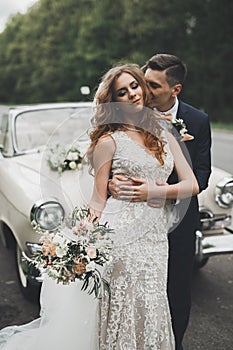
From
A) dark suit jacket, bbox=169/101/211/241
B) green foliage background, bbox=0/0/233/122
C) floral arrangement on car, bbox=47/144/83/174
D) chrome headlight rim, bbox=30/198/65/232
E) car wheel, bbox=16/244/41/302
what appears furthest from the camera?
green foliage background, bbox=0/0/233/122

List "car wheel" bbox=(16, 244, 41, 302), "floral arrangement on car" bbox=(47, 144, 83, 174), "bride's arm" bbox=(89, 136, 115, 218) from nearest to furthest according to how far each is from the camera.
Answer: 1. "bride's arm" bbox=(89, 136, 115, 218)
2. "car wheel" bbox=(16, 244, 41, 302)
3. "floral arrangement on car" bbox=(47, 144, 83, 174)

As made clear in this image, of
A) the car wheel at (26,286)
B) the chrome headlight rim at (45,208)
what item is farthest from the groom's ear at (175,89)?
the car wheel at (26,286)

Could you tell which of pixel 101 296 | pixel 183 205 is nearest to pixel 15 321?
pixel 101 296

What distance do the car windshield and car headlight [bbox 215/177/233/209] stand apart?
1.36 metres

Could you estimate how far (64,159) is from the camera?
13.9 feet

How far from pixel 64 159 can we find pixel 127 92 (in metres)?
1.88

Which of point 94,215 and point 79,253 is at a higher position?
point 94,215

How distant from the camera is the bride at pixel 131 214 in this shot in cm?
246

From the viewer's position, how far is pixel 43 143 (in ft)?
16.8

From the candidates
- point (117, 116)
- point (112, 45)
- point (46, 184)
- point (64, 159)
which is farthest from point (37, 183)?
point (112, 45)

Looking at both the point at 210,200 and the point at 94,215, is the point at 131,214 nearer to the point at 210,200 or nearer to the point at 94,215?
the point at 94,215

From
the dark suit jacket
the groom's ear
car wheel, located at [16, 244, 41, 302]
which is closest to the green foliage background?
car wheel, located at [16, 244, 41, 302]

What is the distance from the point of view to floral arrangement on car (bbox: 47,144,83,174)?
165 inches

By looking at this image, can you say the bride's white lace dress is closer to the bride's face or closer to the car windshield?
the bride's face
